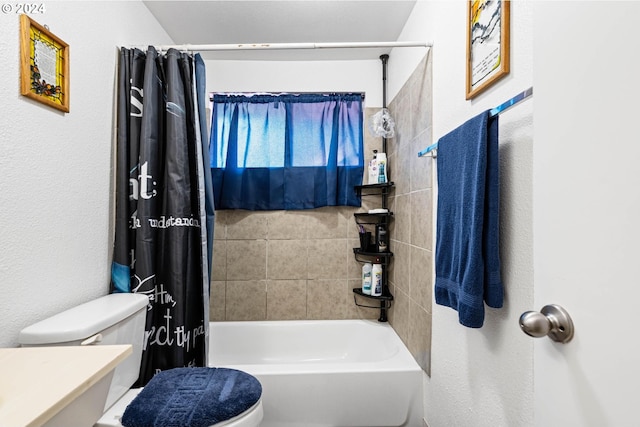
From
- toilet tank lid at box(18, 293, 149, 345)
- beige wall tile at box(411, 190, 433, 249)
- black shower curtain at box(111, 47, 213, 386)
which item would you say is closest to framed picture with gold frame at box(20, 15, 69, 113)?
black shower curtain at box(111, 47, 213, 386)

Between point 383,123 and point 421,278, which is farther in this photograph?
point 383,123

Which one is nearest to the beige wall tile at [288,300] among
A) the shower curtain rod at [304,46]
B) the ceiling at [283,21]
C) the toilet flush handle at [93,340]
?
the toilet flush handle at [93,340]

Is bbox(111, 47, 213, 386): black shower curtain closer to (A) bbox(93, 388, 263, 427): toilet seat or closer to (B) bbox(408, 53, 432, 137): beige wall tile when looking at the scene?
(A) bbox(93, 388, 263, 427): toilet seat

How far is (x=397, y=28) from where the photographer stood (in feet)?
6.20

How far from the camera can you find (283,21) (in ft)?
5.93

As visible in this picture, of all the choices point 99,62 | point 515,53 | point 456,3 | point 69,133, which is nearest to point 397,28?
point 456,3

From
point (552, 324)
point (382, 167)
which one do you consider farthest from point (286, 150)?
point (552, 324)

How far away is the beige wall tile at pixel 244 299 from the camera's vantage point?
7.23 ft

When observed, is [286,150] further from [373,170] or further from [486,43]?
[486,43]

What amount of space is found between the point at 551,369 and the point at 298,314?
188 cm

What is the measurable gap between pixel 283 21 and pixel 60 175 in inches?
56.8

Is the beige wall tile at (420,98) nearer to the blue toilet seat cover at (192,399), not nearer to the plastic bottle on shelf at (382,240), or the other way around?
the plastic bottle on shelf at (382,240)

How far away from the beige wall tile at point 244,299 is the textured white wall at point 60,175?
0.95m

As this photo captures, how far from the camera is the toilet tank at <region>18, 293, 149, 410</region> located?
91cm
